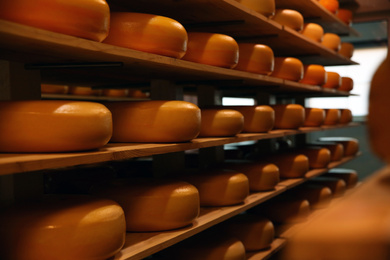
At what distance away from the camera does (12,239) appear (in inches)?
51.1

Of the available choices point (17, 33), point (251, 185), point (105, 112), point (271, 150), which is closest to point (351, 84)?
point (271, 150)

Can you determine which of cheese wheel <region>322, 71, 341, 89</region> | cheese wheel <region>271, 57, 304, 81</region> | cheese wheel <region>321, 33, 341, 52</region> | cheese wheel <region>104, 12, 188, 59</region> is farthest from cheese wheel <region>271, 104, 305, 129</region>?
cheese wheel <region>104, 12, 188, 59</region>

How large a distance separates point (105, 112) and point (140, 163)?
1.49m

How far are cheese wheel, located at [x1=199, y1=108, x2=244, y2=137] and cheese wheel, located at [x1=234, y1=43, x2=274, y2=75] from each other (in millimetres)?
399

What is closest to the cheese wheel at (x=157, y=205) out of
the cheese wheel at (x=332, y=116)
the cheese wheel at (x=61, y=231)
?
the cheese wheel at (x=61, y=231)

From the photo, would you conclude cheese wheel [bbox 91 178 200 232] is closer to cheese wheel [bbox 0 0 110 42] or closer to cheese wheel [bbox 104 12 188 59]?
cheese wheel [bbox 104 12 188 59]

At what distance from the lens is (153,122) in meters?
1.73

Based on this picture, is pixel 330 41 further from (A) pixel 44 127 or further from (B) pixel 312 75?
(A) pixel 44 127

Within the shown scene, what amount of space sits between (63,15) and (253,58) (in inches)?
58.2

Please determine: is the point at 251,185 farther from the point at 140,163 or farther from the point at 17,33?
the point at 17,33

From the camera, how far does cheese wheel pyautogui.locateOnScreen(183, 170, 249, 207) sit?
2277mm

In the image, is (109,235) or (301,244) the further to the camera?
(109,235)

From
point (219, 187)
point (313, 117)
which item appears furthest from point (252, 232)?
point (313, 117)

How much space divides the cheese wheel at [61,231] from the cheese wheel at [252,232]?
1.27 metres
